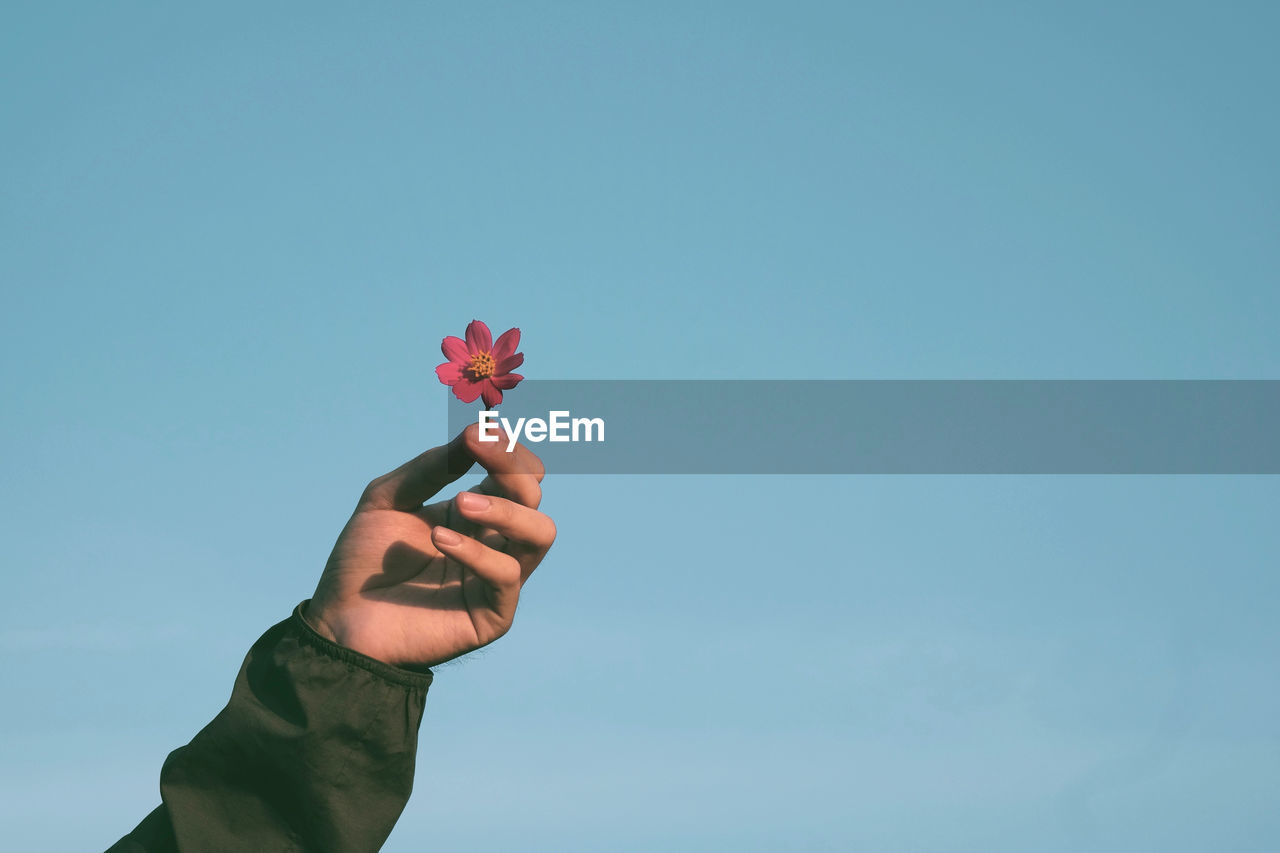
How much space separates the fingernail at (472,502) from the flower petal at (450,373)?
964 millimetres

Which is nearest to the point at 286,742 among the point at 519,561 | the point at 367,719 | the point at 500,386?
the point at 367,719

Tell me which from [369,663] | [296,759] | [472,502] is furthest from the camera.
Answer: [296,759]

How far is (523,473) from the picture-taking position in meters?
4.83

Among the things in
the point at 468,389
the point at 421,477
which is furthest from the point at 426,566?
the point at 468,389

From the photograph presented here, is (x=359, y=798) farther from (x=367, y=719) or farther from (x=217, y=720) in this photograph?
(x=217, y=720)

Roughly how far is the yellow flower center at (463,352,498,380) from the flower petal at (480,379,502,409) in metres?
0.03

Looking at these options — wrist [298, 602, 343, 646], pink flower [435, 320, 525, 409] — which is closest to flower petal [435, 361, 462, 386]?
→ pink flower [435, 320, 525, 409]

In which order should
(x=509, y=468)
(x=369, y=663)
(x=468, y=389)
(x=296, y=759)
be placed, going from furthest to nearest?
(x=468, y=389), (x=296, y=759), (x=369, y=663), (x=509, y=468)

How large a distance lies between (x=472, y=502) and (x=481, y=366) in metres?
1.03

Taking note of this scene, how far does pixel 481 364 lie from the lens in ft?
17.7

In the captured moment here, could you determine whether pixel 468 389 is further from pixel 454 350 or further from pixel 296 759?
pixel 296 759

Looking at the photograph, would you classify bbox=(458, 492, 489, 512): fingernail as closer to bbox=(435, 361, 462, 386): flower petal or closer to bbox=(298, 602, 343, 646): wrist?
bbox=(435, 361, 462, 386): flower petal

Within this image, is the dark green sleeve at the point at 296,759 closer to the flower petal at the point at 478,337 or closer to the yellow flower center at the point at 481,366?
the yellow flower center at the point at 481,366

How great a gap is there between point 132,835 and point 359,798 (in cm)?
118
